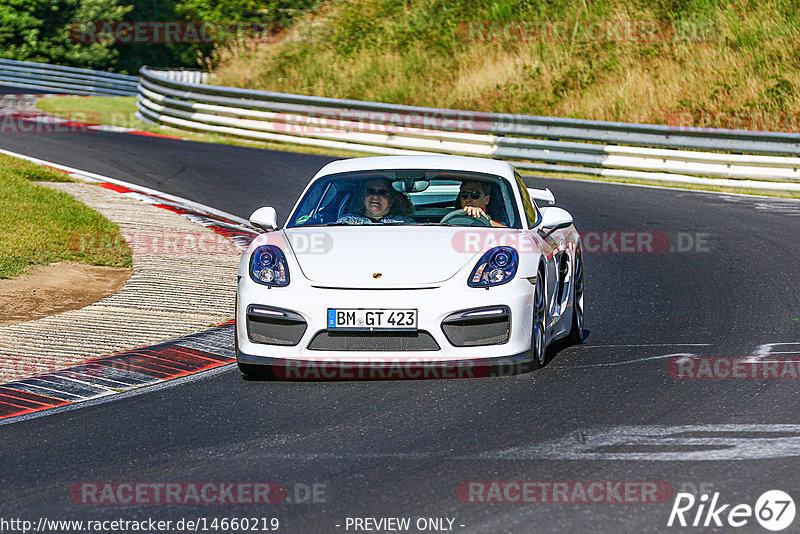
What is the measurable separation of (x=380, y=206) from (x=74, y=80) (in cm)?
3112

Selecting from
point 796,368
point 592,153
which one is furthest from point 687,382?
point 592,153

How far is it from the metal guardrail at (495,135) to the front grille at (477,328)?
12.5 meters

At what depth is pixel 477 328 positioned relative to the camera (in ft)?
22.5

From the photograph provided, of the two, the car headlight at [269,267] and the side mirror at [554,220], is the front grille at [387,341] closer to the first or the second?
the car headlight at [269,267]

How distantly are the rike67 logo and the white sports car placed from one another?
7.29 feet

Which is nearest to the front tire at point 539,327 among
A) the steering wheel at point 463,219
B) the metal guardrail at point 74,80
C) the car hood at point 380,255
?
the car hood at point 380,255

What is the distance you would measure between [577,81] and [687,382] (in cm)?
1909

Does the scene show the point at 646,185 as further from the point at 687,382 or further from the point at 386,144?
the point at 687,382

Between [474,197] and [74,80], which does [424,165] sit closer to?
[474,197]

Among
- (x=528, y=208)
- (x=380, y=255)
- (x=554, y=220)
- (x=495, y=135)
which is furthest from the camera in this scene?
(x=495, y=135)

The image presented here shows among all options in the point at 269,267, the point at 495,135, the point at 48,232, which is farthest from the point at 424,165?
the point at 495,135

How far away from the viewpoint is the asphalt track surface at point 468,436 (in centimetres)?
484

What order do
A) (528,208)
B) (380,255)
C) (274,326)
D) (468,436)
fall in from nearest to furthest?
1. (468,436)
2. (274,326)
3. (380,255)
4. (528,208)

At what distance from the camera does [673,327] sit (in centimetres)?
890
